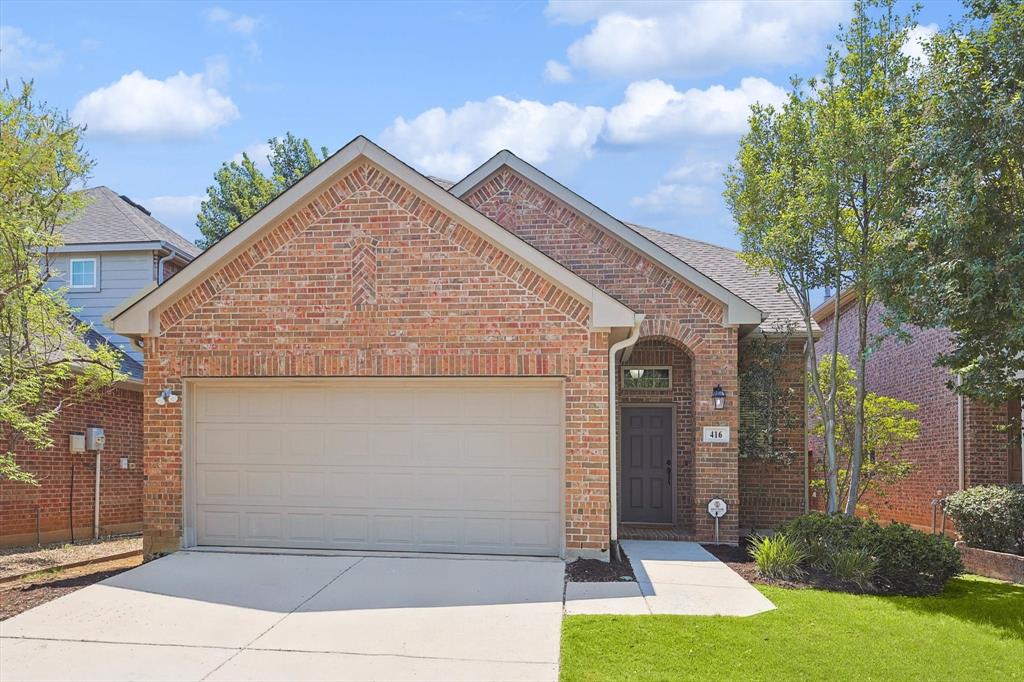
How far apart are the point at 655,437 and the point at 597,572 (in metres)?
5.64

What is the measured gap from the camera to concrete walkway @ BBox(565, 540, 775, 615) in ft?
28.0

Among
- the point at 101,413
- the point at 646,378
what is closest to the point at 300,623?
the point at 646,378

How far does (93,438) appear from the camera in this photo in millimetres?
14797

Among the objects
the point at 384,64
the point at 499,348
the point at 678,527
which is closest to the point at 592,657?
the point at 499,348

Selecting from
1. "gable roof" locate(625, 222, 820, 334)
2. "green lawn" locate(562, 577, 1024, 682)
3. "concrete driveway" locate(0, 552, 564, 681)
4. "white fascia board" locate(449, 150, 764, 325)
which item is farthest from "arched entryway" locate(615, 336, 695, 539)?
"green lawn" locate(562, 577, 1024, 682)

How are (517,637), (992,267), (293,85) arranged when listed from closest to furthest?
(517,637) < (992,267) < (293,85)

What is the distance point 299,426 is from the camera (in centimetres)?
1099

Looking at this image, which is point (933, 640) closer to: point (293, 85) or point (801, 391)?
point (801, 391)

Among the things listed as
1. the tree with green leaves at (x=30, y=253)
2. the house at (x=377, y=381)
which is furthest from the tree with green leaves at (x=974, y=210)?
the tree with green leaves at (x=30, y=253)

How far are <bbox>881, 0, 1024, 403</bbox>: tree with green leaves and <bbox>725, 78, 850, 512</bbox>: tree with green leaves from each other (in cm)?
125

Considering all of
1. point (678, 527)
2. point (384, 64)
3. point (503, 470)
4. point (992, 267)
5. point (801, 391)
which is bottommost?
point (678, 527)

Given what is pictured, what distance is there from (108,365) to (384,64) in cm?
649

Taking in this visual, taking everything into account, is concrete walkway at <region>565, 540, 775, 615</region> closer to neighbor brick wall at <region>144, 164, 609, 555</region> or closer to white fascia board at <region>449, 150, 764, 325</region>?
neighbor brick wall at <region>144, 164, 609, 555</region>

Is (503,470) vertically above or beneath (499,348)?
beneath
